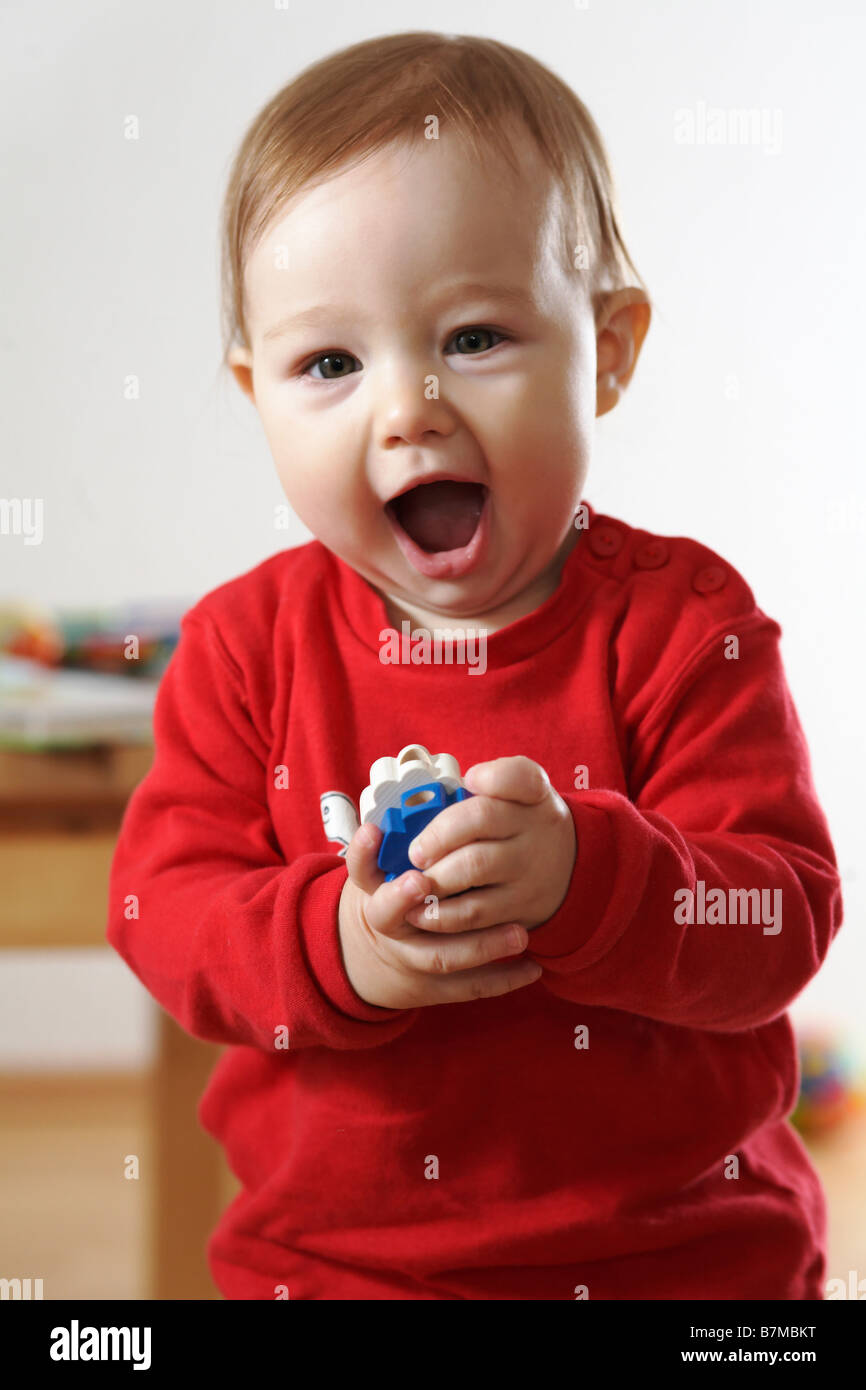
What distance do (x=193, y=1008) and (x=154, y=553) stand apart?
1216 mm

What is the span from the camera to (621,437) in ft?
3.72

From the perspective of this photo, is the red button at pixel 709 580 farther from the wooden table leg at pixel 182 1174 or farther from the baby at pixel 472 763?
the wooden table leg at pixel 182 1174

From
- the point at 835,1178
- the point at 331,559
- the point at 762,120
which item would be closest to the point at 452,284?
the point at 331,559

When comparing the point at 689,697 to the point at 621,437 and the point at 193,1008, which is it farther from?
the point at 621,437

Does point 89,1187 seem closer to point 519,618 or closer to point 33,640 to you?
point 33,640

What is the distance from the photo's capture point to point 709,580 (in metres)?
0.65

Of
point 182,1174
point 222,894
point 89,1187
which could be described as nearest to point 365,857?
point 222,894

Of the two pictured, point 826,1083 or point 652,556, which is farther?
point 826,1083

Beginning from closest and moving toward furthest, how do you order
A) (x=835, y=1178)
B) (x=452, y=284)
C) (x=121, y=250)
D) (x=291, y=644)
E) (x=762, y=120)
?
(x=452, y=284) < (x=291, y=644) < (x=762, y=120) < (x=121, y=250) < (x=835, y=1178)

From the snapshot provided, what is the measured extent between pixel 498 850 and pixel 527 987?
0.52ft

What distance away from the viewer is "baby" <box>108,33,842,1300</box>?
565mm

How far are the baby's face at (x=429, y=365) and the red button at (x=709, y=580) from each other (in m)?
0.07

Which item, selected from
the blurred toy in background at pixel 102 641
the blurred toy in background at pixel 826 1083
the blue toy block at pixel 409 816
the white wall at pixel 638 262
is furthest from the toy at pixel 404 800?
the blurred toy in background at pixel 826 1083

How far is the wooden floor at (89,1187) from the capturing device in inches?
65.5
